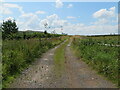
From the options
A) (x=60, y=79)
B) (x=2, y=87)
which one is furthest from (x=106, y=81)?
(x=2, y=87)

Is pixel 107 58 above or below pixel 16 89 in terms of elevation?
above

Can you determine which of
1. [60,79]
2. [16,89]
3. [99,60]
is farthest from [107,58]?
[16,89]

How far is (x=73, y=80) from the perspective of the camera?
26.6ft

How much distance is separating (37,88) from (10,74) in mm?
2532

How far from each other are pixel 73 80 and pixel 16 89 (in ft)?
8.60

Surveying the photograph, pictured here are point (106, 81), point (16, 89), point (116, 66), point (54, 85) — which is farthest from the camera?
point (116, 66)

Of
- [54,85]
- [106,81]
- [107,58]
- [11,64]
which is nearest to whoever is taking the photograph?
[54,85]

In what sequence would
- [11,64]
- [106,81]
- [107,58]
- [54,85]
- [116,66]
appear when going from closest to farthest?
1. [54,85]
2. [106,81]
3. [116,66]
4. [11,64]
5. [107,58]

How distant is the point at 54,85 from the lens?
7.27 meters

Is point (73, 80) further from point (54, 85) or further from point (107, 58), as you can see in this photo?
point (107, 58)

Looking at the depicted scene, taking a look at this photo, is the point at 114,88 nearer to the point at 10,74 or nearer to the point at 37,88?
the point at 37,88

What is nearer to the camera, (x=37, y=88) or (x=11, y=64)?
(x=37, y=88)

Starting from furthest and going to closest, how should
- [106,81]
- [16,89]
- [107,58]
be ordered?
[107,58] → [106,81] → [16,89]

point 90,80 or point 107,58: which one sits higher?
point 107,58
